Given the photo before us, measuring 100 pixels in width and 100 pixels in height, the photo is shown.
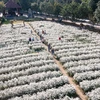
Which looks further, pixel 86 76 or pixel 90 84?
pixel 86 76

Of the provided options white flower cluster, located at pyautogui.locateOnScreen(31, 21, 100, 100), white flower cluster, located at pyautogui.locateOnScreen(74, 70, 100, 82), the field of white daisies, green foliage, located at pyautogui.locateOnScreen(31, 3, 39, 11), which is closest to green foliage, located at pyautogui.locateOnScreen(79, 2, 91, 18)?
white flower cluster, located at pyautogui.locateOnScreen(31, 21, 100, 100)

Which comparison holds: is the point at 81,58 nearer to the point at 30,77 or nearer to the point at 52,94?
the point at 30,77

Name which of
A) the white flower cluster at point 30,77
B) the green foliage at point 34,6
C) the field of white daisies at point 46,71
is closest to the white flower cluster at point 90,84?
the field of white daisies at point 46,71

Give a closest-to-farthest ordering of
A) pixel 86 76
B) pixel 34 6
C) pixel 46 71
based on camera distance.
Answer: pixel 86 76
pixel 46 71
pixel 34 6

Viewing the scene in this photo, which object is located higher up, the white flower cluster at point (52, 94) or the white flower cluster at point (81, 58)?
the white flower cluster at point (81, 58)

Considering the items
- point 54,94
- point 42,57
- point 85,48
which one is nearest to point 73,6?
point 85,48

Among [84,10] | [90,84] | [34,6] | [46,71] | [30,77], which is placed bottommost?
[46,71]

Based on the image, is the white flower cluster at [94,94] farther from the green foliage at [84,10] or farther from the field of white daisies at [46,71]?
the green foliage at [84,10]

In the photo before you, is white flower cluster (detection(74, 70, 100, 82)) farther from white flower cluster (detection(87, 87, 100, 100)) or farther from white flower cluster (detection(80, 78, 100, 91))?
white flower cluster (detection(87, 87, 100, 100))

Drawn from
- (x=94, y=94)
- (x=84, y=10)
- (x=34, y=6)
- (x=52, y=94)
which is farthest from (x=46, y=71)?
(x=34, y=6)

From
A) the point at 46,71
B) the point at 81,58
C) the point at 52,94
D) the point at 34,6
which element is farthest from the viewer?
the point at 34,6

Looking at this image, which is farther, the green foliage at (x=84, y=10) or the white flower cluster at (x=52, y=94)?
the green foliage at (x=84, y=10)
